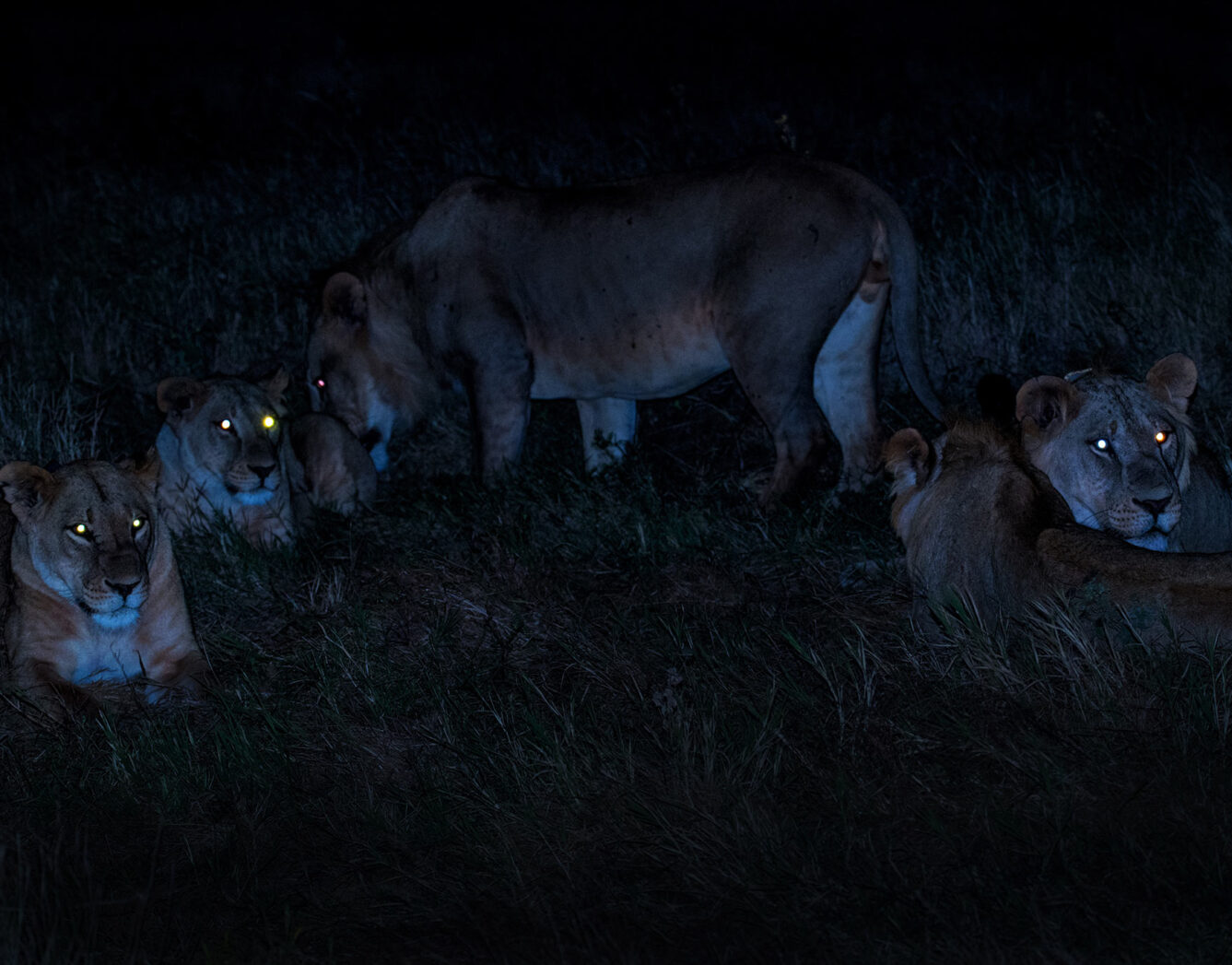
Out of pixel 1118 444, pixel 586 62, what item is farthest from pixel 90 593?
pixel 586 62

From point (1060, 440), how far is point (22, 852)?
2.95 metres

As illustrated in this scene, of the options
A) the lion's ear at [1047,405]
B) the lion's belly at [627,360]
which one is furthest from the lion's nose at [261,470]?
the lion's ear at [1047,405]

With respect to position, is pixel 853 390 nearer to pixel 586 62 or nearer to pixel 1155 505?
pixel 1155 505

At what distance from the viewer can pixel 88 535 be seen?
15.4 ft

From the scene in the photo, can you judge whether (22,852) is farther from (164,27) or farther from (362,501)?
(164,27)

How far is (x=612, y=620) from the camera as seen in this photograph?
16.0 ft

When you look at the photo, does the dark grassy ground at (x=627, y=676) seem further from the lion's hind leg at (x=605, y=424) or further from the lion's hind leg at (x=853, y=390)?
the lion's hind leg at (x=853, y=390)

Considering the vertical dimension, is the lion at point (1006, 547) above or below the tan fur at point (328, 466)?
above

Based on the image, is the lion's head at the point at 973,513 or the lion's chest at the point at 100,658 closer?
the lion's head at the point at 973,513

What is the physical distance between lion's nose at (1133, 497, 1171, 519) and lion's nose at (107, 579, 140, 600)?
9.19ft

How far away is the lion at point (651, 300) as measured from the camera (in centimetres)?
593

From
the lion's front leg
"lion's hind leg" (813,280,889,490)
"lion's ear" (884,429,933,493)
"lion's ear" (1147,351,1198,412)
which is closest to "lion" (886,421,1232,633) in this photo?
"lion's ear" (884,429,933,493)

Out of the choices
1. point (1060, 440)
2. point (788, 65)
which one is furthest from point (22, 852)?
point (788, 65)

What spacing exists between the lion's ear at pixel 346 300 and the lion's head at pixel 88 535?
7.62ft
